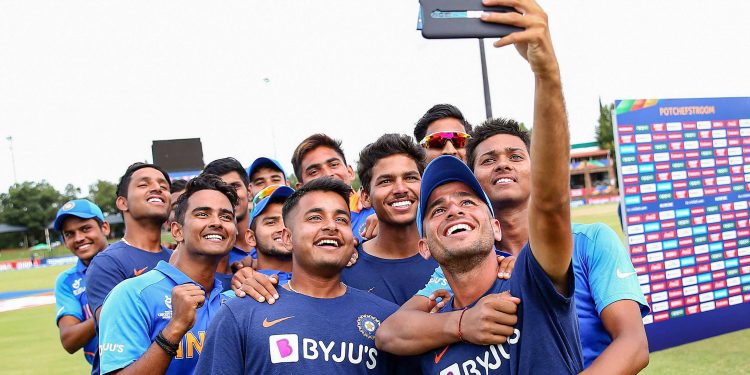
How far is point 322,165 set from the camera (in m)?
5.17

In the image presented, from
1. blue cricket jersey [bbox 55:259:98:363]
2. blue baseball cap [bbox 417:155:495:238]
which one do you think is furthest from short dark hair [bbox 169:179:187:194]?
blue baseball cap [bbox 417:155:495:238]

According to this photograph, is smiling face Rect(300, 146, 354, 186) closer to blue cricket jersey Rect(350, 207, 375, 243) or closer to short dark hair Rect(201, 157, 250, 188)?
blue cricket jersey Rect(350, 207, 375, 243)

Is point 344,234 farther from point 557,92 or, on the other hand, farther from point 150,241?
point 150,241

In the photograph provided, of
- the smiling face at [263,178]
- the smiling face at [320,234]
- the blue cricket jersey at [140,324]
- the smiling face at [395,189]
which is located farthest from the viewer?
the smiling face at [263,178]

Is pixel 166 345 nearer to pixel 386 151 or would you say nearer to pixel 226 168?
pixel 386 151

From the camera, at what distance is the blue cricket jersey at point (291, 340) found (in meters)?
2.68

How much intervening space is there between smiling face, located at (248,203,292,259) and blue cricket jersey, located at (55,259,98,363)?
2.24 meters

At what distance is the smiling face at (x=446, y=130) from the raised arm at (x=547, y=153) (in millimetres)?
2527

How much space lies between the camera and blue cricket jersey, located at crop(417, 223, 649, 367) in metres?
2.82

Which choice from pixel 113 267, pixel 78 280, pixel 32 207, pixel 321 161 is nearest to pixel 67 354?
pixel 78 280

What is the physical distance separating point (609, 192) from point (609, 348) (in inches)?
2687

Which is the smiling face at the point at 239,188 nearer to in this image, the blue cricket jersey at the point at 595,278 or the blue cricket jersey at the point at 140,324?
the blue cricket jersey at the point at 140,324

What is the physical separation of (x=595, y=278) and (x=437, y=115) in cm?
245

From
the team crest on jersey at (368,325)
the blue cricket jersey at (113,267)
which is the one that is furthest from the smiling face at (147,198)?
the team crest on jersey at (368,325)
